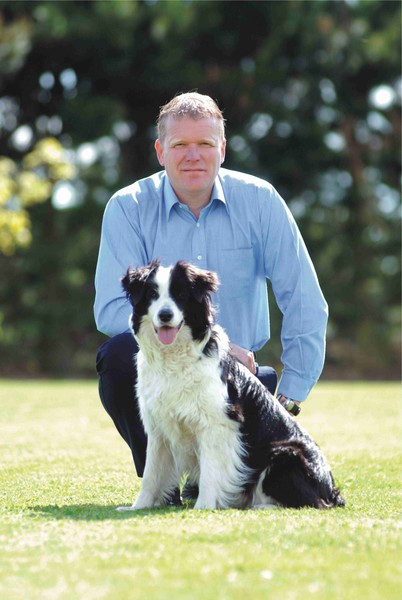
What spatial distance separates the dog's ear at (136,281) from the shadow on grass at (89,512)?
3.26 feet

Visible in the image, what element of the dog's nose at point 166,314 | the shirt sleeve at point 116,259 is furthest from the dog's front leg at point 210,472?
the shirt sleeve at point 116,259

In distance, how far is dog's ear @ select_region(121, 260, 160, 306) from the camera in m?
4.58

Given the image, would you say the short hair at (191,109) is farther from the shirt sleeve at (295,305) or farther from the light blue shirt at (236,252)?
the shirt sleeve at (295,305)

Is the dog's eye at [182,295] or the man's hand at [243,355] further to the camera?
the man's hand at [243,355]

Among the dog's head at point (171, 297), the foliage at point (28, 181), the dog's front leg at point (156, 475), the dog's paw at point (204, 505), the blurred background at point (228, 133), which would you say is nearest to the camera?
the dog's head at point (171, 297)

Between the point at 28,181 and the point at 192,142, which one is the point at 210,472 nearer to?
the point at 192,142

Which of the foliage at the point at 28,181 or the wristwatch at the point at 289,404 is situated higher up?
the foliage at the point at 28,181

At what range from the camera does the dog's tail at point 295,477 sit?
15.7 ft

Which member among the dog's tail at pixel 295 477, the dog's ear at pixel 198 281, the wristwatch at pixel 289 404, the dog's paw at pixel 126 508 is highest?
the dog's ear at pixel 198 281

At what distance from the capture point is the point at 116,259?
17.6 ft

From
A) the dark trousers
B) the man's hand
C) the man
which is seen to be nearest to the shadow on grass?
the dark trousers

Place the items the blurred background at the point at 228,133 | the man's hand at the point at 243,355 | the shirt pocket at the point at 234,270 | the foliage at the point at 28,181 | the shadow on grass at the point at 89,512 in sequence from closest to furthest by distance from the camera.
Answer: the shadow on grass at the point at 89,512
the man's hand at the point at 243,355
the shirt pocket at the point at 234,270
the foliage at the point at 28,181
the blurred background at the point at 228,133

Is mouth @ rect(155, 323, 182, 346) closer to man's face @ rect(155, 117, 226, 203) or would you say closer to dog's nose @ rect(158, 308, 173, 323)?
dog's nose @ rect(158, 308, 173, 323)

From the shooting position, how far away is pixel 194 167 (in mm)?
5281
